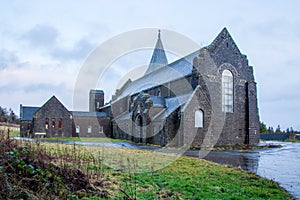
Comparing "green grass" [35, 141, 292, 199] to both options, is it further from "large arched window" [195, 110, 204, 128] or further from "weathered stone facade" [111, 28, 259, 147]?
"large arched window" [195, 110, 204, 128]

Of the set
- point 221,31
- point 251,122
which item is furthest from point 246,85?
point 221,31

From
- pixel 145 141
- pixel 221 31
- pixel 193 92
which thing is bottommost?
pixel 145 141

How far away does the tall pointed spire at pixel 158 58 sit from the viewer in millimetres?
52562

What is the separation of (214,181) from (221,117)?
21.6 m

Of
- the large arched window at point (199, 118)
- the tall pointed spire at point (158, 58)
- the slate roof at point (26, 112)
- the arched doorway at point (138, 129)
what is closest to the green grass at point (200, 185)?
the large arched window at point (199, 118)

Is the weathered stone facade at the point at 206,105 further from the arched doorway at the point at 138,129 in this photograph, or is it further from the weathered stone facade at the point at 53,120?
the weathered stone facade at the point at 53,120

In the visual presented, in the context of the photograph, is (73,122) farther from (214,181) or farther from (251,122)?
(214,181)

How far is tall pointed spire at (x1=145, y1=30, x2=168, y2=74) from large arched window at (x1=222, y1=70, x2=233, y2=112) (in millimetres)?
22252

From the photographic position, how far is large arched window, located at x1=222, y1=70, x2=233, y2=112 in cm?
3109

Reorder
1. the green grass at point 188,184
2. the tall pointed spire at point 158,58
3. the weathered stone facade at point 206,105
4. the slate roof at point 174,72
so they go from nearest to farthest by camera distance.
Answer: the green grass at point 188,184 < the weathered stone facade at point 206,105 < the slate roof at point 174,72 < the tall pointed spire at point 158,58

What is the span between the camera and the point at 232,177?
1027 centimetres

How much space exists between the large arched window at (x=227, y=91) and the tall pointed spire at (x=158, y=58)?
73.0ft

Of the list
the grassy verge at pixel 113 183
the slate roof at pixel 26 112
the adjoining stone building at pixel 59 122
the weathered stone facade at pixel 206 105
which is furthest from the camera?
the slate roof at pixel 26 112

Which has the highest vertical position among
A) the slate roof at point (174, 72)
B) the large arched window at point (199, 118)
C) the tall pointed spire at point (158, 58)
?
the tall pointed spire at point (158, 58)
